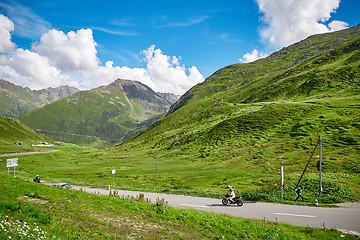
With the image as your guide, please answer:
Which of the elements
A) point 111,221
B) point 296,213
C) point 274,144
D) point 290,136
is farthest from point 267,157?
point 111,221

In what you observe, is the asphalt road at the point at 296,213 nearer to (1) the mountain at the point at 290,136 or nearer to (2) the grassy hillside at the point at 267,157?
(2) the grassy hillside at the point at 267,157

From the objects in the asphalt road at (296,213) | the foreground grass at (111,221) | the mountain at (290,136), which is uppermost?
the mountain at (290,136)

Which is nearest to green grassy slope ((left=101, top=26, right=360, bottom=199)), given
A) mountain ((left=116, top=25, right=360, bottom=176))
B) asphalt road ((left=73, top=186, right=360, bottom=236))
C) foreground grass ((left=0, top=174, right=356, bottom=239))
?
mountain ((left=116, top=25, right=360, bottom=176))

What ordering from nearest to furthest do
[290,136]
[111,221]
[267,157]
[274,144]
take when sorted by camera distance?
[111,221], [267,157], [274,144], [290,136]

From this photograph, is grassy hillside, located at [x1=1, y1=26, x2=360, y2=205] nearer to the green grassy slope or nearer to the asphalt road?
the green grassy slope

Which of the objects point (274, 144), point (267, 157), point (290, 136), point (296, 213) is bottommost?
point (296, 213)

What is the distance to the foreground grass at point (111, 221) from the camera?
42.0 ft

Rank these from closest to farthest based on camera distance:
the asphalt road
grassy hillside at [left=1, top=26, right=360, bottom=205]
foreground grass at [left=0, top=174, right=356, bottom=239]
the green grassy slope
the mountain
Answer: foreground grass at [left=0, top=174, right=356, bottom=239]
the asphalt road
grassy hillside at [left=1, top=26, right=360, bottom=205]
the green grassy slope
the mountain

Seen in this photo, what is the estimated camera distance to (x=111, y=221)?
15586mm

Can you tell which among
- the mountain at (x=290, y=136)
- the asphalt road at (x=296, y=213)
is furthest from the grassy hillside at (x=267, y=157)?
the asphalt road at (x=296, y=213)

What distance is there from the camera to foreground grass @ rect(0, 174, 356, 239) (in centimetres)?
1280

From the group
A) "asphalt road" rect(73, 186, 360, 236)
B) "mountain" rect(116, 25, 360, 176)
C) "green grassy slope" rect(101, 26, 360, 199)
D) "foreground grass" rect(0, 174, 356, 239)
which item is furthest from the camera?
"mountain" rect(116, 25, 360, 176)

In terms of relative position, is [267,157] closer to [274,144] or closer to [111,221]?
[274,144]

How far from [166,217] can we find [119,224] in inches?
173
